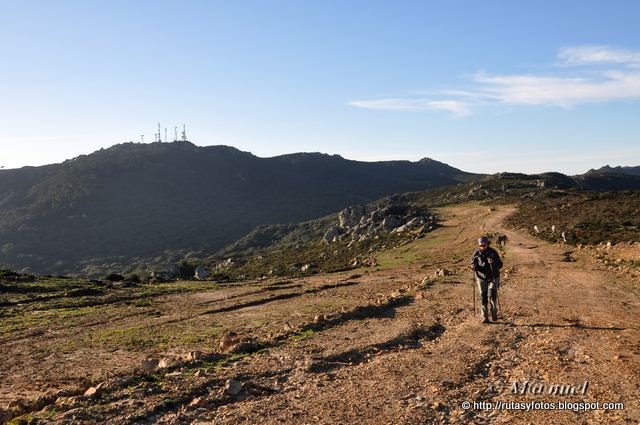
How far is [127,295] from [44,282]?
30.1 feet

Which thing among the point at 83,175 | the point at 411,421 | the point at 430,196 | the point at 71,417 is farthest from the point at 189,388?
the point at 83,175

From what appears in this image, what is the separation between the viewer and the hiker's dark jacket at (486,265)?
46.6 feet

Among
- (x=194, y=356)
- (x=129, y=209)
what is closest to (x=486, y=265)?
(x=194, y=356)

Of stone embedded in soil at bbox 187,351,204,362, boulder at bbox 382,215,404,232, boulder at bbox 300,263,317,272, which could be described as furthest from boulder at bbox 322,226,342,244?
stone embedded in soil at bbox 187,351,204,362

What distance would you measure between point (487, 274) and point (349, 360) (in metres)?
5.42

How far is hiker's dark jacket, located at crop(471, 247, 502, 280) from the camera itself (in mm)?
14203

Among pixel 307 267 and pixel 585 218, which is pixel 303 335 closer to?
pixel 307 267

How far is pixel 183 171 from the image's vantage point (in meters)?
194

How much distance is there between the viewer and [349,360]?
428 inches

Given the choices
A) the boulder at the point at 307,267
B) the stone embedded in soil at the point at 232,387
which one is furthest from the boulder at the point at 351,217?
the stone embedded in soil at the point at 232,387

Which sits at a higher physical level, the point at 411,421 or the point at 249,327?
the point at 411,421

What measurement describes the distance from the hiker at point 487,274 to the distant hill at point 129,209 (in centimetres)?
9665

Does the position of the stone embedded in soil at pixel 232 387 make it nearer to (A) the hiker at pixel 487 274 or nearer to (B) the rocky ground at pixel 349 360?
(B) the rocky ground at pixel 349 360

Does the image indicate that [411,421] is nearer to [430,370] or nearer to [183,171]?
[430,370]
